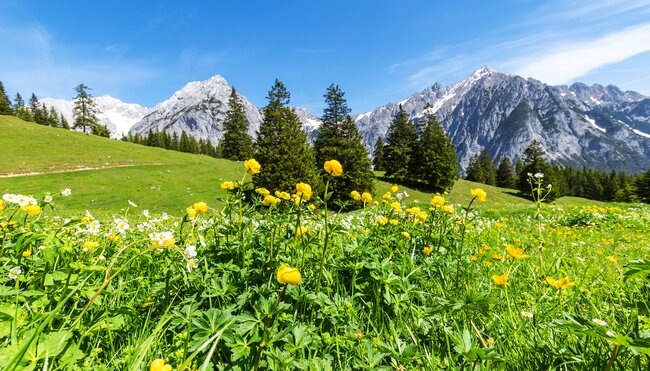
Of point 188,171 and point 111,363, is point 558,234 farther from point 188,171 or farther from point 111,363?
point 188,171

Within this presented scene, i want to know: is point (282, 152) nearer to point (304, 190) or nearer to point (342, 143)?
point (342, 143)

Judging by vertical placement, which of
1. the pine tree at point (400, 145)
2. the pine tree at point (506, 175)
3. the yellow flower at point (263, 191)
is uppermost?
the pine tree at point (400, 145)

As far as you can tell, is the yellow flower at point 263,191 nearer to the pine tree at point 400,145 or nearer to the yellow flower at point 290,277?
the yellow flower at point 290,277

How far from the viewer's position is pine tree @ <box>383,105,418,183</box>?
42719mm

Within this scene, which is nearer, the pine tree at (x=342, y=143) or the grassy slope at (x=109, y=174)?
the grassy slope at (x=109, y=174)

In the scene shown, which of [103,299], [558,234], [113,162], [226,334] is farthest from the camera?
[113,162]

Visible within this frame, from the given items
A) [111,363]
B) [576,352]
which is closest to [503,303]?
[576,352]

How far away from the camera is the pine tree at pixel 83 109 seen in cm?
5659

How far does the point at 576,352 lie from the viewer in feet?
5.16

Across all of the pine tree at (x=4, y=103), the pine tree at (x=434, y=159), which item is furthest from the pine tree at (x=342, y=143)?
the pine tree at (x=4, y=103)

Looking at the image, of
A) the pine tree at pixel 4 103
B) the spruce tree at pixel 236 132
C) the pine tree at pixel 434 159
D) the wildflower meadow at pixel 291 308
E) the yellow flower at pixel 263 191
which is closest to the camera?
the wildflower meadow at pixel 291 308

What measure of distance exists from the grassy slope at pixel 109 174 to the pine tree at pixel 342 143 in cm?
487

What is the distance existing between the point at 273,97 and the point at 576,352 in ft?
90.8

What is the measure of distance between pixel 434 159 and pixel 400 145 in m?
5.88
